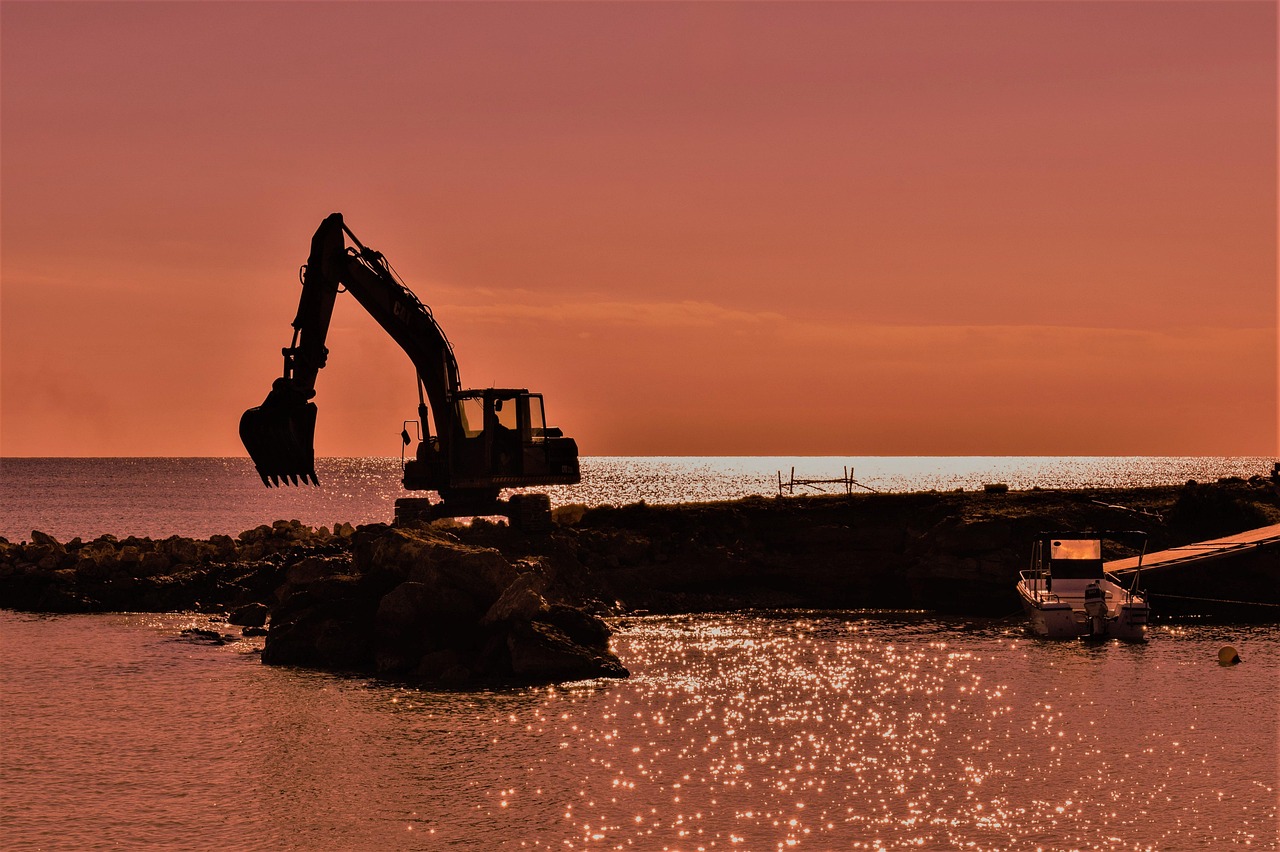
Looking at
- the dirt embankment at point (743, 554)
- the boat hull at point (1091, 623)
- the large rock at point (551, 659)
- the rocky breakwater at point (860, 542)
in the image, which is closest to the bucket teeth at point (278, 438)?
the large rock at point (551, 659)

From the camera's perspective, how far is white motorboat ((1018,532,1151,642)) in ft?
146

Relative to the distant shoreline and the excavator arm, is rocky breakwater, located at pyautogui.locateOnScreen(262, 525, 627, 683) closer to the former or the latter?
the excavator arm

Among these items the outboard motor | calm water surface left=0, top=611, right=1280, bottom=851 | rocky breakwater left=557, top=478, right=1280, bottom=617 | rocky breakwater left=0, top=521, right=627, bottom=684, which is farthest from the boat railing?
rocky breakwater left=0, top=521, right=627, bottom=684

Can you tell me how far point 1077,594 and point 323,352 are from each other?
2864 cm

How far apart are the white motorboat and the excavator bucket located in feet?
83.7

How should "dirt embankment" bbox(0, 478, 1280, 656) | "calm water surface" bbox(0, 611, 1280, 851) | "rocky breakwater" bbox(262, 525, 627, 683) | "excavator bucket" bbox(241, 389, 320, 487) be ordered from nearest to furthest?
1. "calm water surface" bbox(0, 611, 1280, 851)
2. "excavator bucket" bbox(241, 389, 320, 487)
3. "rocky breakwater" bbox(262, 525, 627, 683)
4. "dirt embankment" bbox(0, 478, 1280, 656)

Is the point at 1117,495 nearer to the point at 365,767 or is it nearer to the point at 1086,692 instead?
the point at 1086,692

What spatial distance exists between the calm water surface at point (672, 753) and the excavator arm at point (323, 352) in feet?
21.7

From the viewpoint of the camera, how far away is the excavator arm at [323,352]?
3706 centimetres

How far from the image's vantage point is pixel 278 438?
37062mm

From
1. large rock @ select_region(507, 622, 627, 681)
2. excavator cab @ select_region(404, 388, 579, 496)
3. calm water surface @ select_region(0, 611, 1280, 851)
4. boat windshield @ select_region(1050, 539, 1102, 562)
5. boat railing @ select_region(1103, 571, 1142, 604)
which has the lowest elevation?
calm water surface @ select_region(0, 611, 1280, 851)

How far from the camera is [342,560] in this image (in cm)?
5022

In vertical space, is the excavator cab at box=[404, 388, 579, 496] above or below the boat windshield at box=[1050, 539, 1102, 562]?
above

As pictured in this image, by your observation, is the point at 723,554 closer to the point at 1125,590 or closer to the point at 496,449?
the point at 496,449
